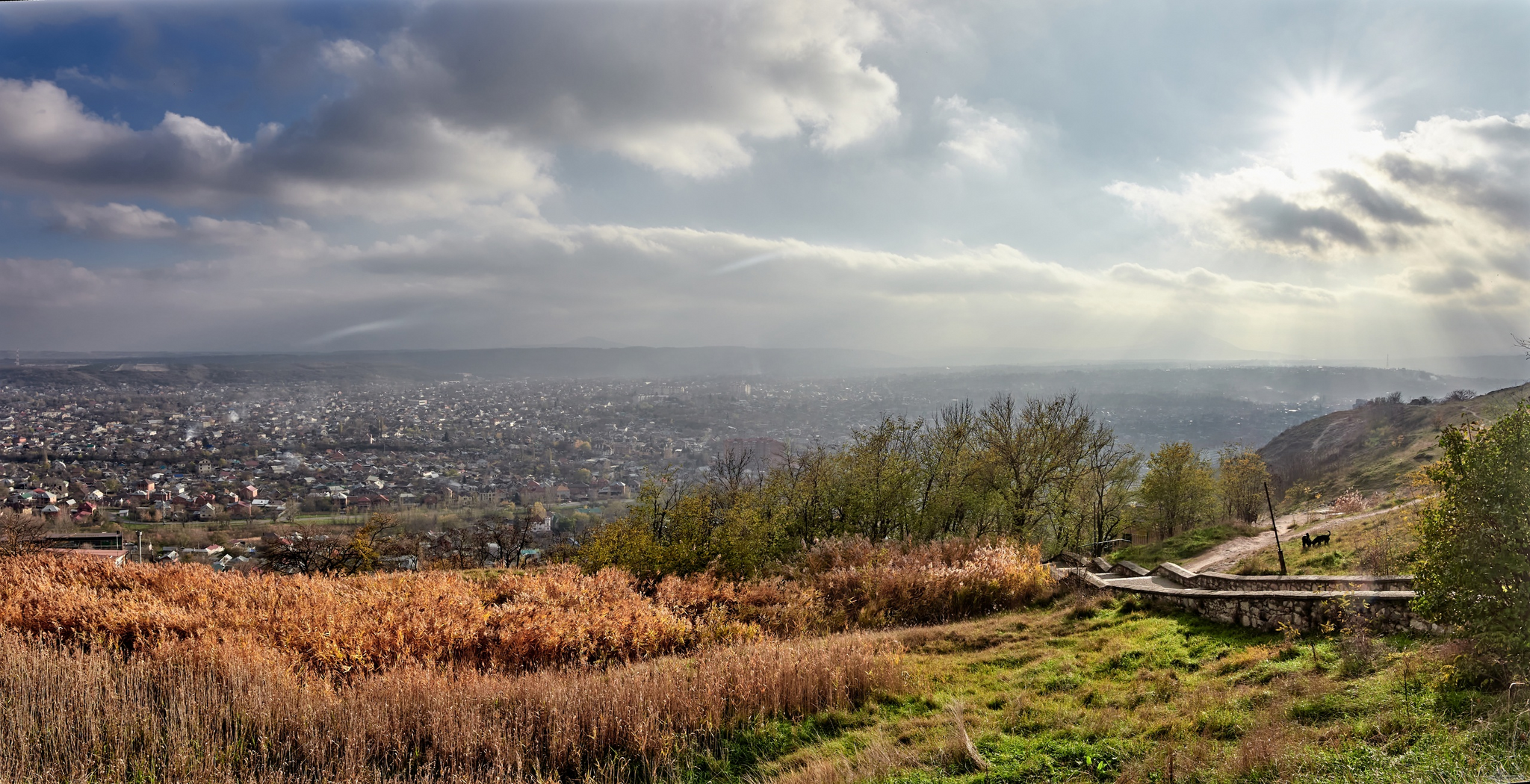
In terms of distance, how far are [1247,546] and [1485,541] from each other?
17.4m

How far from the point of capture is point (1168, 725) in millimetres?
5734

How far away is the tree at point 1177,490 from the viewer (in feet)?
109

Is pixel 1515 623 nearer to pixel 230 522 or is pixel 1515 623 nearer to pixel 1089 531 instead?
pixel 1089 531

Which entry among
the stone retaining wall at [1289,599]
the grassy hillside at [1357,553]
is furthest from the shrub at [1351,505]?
the stone retaining wall at [1289,599]

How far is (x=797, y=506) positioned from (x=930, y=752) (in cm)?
2079

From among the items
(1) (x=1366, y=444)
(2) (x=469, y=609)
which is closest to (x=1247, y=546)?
(2) (x=469, y=609)

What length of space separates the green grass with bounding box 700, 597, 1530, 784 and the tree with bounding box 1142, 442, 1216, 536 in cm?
2838

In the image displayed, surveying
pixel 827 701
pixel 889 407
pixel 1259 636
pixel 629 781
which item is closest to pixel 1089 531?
pixel 1259 636

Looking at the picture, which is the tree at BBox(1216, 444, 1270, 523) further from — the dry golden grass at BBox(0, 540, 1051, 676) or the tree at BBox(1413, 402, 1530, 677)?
the tree at BBox(1413, 402, 1530, 677)

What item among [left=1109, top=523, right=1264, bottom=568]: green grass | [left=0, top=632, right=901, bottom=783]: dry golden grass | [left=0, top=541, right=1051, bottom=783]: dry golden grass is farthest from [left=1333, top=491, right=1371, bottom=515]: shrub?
[left=0, top=632, right=901, bottom=783]: dry golden grass

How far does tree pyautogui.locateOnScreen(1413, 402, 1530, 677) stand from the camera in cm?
516

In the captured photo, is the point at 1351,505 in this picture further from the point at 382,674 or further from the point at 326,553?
the point at 326,553

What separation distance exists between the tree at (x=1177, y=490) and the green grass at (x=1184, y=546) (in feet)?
31.5

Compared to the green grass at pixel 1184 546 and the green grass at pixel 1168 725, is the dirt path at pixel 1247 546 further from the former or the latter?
the green grass at pixel 1168 725
